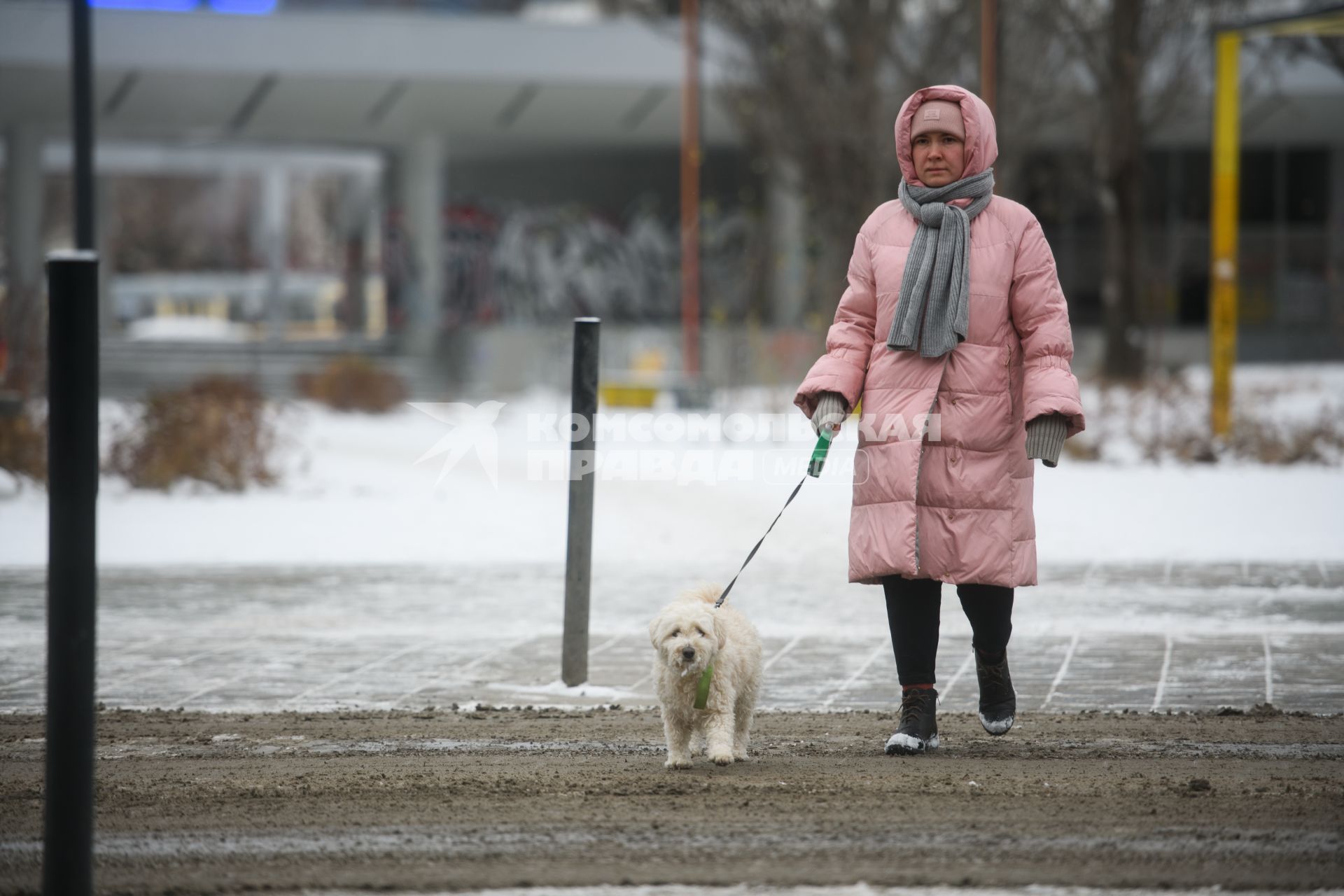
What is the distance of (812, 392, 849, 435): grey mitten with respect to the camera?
5.04 m

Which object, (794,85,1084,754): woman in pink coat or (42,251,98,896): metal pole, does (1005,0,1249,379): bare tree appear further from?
(42,251,98,896): metal pole

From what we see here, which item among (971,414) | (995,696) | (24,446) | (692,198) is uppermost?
(692,198)

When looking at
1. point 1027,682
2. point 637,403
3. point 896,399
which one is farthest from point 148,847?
point 637,403

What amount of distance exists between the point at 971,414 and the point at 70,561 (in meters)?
2.67

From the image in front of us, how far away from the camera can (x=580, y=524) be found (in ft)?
21.4

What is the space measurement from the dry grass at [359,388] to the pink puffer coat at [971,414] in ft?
57.2

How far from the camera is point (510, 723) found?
5.77 meters

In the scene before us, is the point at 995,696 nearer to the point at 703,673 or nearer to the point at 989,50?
the point at 703,673

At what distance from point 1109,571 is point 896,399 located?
479cm

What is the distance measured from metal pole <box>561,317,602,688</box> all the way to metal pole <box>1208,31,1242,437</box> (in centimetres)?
975

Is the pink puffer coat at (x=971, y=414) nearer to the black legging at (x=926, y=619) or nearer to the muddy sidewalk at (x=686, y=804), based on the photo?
Result: the black legging at (x=926, y=619)

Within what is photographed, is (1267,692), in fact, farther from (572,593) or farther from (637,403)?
(637,403)

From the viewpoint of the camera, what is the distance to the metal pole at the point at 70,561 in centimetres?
329

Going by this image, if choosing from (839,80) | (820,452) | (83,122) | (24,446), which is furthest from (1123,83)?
(820,452)
